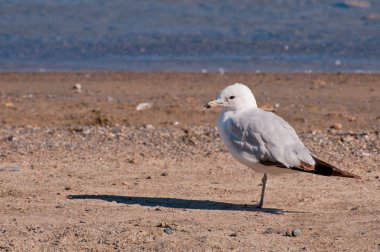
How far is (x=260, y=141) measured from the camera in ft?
24.1

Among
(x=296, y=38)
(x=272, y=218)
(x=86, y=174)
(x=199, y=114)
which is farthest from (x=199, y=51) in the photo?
(x=272, y=218)

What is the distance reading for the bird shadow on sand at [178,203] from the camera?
754cm

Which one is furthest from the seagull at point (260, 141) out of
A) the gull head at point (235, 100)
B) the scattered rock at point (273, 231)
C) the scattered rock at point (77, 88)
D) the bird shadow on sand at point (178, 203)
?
the scattered rock at point (77, 88)

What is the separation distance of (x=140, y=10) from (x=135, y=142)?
17.9 m

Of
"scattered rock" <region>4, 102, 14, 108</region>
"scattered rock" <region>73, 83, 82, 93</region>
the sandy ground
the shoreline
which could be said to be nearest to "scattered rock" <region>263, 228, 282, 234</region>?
the sandy ground

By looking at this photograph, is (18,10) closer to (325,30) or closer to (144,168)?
(325,30)

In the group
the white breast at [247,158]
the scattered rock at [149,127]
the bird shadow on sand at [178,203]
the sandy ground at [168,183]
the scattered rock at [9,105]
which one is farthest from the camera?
the scattered rock at [9,105]

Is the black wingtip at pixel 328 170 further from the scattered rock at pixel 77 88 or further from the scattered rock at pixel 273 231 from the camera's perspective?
the scattered rock at pixel 77 88

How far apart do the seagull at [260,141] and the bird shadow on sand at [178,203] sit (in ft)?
0.48

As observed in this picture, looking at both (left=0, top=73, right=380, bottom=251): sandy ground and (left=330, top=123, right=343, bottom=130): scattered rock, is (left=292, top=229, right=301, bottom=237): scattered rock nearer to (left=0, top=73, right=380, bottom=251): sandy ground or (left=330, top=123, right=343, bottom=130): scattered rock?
(left=0, top=73, right=380, bottom=251): sandy ground

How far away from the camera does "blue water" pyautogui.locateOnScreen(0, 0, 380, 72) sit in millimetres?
20078

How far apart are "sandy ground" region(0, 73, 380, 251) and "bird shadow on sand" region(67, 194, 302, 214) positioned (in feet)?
0.05

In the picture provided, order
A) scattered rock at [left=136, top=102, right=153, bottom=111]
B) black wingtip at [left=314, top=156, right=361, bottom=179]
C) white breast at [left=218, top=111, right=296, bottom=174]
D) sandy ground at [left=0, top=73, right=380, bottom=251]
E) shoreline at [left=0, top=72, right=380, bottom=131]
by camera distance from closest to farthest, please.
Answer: sandy ground at [left=0, top=73, right=380, bottom=251] < black wingtip at [left=314, top=156, right=361, bottom=179] < white breast at [left=218, top=111, right=296, bottom=174] < shoreline at [left=0, top=72, right=380, bottom=131] < scattered rock at [left=136, top=102, right=153, bottom=111]

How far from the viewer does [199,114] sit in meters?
13.0
